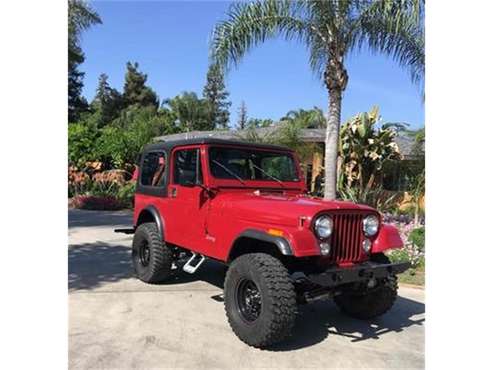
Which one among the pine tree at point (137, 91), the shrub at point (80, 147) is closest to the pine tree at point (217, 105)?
the pine tree at point (137, 91)

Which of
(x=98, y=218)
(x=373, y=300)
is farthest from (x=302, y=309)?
(x=98, y=218)

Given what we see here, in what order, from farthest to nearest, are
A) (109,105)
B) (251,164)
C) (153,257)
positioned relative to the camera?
(109,105), (153,257), (251,164)

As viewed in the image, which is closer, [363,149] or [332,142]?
[332,142]

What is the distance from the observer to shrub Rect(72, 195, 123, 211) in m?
16.6

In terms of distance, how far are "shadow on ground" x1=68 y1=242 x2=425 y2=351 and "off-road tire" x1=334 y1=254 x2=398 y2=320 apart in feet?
0.34

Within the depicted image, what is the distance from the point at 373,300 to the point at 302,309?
941 mm

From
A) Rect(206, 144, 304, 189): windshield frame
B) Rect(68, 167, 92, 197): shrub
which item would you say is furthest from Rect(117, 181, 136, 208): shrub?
Rect(206, 144, 304, 189): windshield frame

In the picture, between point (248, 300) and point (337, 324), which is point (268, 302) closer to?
point (248, 300)

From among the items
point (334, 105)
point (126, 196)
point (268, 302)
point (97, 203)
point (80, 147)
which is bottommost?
point (268, 302)

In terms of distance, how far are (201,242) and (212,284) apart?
4.21ft

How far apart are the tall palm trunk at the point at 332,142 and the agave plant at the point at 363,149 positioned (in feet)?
11.5

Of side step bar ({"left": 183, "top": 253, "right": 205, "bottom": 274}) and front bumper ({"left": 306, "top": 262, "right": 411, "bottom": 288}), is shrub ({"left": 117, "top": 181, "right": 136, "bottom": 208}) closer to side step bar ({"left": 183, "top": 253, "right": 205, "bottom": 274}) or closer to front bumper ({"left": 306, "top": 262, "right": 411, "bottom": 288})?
side step bar ({"left": 183, "top": 253, "right": 205, "bottom": 274})

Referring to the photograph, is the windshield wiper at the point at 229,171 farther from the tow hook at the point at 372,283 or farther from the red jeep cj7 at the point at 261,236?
the tow hook at the point at 372,283

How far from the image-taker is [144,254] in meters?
6.65
